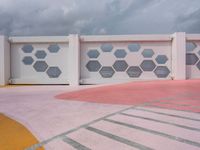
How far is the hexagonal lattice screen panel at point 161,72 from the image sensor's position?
7.32m

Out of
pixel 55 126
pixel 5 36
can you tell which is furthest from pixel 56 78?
pixel 55 126

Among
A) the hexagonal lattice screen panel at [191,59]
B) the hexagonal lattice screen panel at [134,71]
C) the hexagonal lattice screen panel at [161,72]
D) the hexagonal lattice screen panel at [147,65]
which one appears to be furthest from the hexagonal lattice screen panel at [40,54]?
the hexagonal lattice screen panel at [191,59]

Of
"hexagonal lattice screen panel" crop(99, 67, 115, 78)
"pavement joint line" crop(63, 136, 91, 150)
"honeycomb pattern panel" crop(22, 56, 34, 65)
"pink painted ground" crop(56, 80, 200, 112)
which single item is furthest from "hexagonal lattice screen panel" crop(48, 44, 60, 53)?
"pavement joint line" crop(63, 136, 91, 150)

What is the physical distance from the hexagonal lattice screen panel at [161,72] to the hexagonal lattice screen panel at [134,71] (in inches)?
25.3

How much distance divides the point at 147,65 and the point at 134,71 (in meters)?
0.54

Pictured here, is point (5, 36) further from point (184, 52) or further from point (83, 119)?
point (184, 52)

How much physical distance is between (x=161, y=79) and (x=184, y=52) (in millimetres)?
1259

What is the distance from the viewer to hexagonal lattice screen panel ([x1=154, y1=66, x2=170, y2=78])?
7324 millimetres

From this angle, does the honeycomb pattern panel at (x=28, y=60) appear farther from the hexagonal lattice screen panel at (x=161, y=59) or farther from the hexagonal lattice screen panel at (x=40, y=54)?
the hexagonal lattice screen panel at (x=161, y=59)

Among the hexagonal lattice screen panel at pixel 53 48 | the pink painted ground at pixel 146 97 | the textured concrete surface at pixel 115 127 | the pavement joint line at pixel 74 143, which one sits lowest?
the pavement joint line at pixel 74 143

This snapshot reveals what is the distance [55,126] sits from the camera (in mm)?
2236

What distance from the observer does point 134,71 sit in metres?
7.34

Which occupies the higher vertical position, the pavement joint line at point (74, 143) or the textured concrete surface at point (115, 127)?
the textured concrete surface at point (115, 127)

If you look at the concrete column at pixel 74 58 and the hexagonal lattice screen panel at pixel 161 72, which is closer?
the concrete column at pixel 74 58
